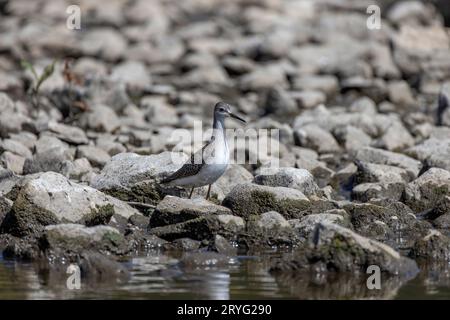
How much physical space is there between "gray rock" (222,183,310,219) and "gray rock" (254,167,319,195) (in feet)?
2.99

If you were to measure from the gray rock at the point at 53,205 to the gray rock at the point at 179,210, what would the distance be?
0.66m

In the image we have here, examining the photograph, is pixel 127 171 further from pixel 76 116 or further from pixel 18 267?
pixel 76 116

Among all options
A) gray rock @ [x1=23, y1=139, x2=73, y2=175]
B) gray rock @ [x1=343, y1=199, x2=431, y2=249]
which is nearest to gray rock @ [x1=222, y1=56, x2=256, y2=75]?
gray rock @ [x1=23, y1=139, x2=73, y2=175]

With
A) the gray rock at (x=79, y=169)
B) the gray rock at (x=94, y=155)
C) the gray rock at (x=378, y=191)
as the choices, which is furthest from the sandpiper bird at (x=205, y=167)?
the gray rock at (x=94, y=155)

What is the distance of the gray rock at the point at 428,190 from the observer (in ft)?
53.2

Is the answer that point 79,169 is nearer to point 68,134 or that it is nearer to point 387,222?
point 68,134

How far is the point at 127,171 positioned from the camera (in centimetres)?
Result: 1582

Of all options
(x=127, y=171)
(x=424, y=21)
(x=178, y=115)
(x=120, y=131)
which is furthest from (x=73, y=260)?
(x=424, y=21)

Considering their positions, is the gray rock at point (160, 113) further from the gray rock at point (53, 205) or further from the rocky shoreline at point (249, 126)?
the gray rock at point (53, 205)

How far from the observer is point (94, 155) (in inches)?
757

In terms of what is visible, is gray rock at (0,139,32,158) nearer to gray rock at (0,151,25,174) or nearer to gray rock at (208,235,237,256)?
gray rock at (0,151,25,174)

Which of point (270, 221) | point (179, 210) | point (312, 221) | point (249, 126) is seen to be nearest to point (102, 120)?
point (249, 126)

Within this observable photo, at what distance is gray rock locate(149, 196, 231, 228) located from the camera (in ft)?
47.3

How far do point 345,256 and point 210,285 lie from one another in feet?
5.63
